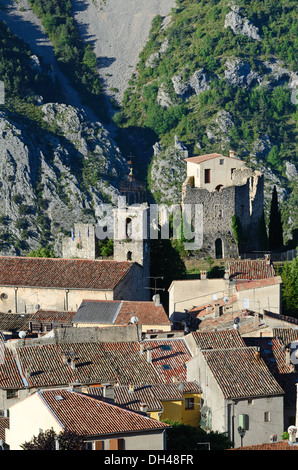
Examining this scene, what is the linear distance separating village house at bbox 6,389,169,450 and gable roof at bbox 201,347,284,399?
A: 8450 millimetres

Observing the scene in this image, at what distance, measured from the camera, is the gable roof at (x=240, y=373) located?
59.6 m

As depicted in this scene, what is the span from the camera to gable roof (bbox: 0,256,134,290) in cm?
8688

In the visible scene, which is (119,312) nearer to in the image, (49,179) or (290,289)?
(290,289)

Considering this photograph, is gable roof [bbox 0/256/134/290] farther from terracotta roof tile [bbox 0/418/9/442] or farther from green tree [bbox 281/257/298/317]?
terracotta roof tile [bbox 0/418/9/442]

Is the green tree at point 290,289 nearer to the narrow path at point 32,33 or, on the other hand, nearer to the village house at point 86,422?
the village house at point 86,422

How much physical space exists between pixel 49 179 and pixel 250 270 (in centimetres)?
5613

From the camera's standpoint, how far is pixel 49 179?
14088cm

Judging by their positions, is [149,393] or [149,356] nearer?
[149,393]

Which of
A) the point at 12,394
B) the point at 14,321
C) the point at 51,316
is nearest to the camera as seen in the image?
the point at 12,394

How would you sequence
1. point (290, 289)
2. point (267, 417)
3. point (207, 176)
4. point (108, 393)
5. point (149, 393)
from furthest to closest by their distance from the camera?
Answer: point (207, 176) → point (290, 289) → point (267, 417) → point (149, 393) → point (108, 393)

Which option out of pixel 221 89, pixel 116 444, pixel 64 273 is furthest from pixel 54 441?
pixel 221 89

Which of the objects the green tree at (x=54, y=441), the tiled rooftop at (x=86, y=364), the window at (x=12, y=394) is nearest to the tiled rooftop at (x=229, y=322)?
the tiled rooftop at (x=86, y=364)

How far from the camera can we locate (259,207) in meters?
105
